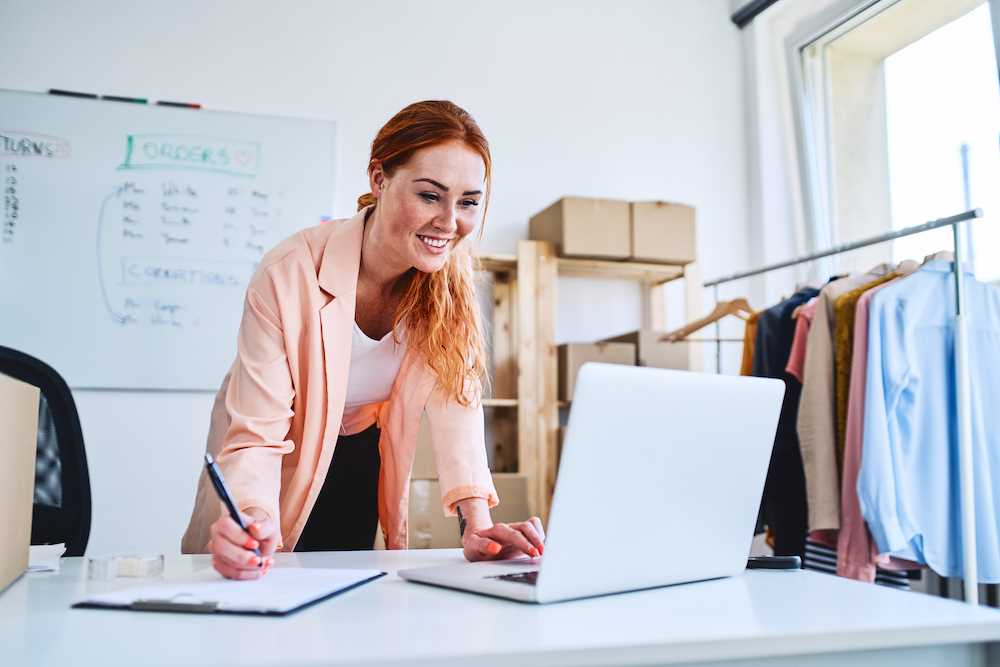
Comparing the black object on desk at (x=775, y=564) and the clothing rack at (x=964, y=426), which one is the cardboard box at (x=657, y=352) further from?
the black object on desk at (x=775, y=564)

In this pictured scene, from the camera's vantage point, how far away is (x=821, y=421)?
2.25 meters

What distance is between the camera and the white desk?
1.97 ft

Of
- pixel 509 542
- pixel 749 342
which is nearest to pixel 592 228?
pixel 749 342

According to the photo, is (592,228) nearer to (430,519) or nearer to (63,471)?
(430,519)

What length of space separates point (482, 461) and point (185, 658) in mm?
850

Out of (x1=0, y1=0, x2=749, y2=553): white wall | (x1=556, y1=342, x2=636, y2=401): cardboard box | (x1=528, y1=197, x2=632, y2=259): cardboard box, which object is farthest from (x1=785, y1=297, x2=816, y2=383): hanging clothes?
(x1=0, y1=0, x2=749, y2=553): white wall

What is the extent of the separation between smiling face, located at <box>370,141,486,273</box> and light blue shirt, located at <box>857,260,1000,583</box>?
1206 millimetres

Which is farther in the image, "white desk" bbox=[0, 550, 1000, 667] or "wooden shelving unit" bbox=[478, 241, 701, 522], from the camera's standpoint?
"wooden shelving unit" bbox=[478, 241, 701, 522]

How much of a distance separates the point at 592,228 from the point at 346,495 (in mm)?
1613

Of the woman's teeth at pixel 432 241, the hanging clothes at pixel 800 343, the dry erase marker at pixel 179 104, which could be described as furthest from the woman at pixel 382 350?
the dry erase marker at pixel 179 104

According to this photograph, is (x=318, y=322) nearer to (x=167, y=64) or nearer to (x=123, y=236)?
(x=123, y=236)

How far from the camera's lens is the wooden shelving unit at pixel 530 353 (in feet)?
9.87

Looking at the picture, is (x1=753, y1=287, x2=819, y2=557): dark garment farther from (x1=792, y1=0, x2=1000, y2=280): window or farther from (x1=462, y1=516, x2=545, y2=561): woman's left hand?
(x1=462, y1=516, x2=545, y2=561): woman's left hand

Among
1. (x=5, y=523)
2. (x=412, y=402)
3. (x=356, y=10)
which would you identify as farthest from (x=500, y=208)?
(x=5, y=523)
